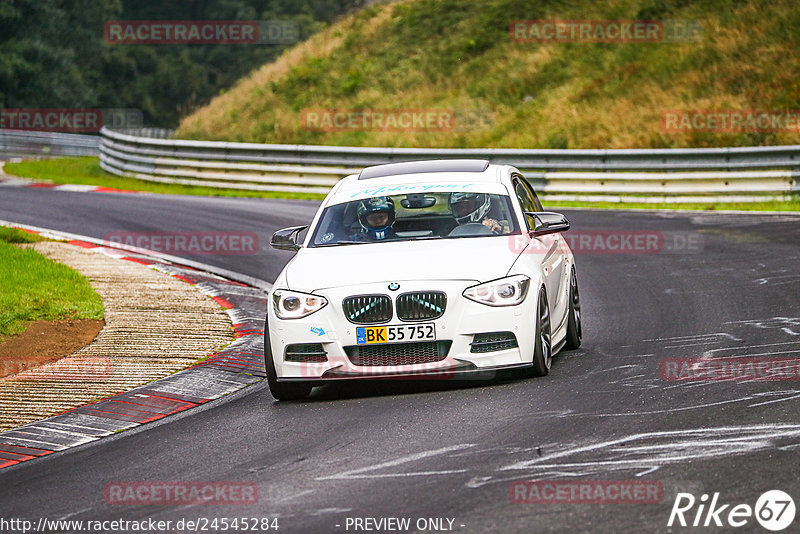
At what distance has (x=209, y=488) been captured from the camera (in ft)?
21.2

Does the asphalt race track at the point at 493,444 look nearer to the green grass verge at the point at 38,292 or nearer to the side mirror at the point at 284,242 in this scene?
the side mirror at the point at 284,242

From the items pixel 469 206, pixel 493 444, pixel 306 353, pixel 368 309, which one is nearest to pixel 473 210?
pixel 469 206

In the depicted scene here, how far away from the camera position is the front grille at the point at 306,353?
8648 mm

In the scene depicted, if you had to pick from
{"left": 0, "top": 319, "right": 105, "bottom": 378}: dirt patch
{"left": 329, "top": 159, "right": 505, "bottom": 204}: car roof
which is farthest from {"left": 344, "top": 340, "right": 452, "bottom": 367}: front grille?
{"left": 0, "top": 319, "right": 105, "bottom": 378}: dirt patch

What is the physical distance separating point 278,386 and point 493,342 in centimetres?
163

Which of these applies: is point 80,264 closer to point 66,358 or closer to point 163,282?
point 163,282

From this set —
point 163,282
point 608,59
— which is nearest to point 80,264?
point 163,282

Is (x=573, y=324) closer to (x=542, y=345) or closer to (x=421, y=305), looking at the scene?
(x=542, y=345)

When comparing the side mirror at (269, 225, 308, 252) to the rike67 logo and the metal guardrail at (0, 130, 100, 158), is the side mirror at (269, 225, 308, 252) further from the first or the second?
the metal guardrail at (0, 130, 100, 158)

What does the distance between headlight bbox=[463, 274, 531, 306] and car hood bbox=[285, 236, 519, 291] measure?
0.07 m

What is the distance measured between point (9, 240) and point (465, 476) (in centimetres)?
1264

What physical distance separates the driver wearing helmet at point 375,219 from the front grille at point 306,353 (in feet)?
4.37

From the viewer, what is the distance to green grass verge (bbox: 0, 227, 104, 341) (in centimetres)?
1223

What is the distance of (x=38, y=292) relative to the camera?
13.3 meters
